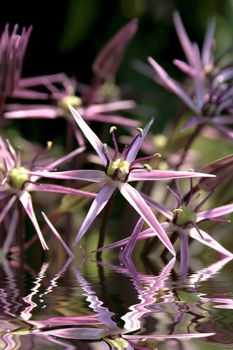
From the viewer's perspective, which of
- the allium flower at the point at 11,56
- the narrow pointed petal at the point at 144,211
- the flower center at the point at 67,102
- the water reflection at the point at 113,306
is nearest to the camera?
the water reflection at the point at 113,306

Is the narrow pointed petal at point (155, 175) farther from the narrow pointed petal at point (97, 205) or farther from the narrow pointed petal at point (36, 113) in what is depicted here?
the narrow pointed petal at point (36, 113)

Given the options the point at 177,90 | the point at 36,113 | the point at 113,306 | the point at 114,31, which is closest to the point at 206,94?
the point at 177,90

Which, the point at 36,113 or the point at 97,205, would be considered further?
the point at 36,113

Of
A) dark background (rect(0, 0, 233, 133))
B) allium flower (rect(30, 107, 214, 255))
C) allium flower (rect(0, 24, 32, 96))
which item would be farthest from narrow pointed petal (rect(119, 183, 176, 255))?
dark background (rect(0, 0, 233, 133))

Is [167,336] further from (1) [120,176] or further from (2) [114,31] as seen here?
(2) [114,31]

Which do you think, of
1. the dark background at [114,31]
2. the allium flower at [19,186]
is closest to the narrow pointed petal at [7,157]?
the allium flower at [19,186]

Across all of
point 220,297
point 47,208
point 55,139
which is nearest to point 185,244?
point 220,297

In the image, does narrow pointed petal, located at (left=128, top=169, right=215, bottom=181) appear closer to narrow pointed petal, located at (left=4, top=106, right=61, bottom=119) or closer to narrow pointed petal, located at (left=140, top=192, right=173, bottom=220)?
narrow pointed petal, located at (left=140, top=192, right=173, bottom=220)
